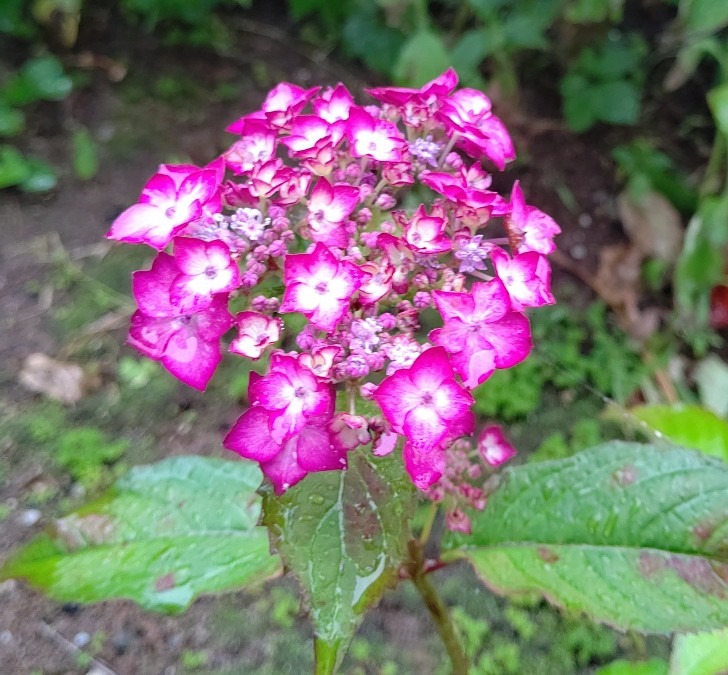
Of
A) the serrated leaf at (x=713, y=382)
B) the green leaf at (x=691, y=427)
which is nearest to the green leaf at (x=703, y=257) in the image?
the serrated leaf at (x=713, y=382)

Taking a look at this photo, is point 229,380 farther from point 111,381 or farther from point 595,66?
point 595,66

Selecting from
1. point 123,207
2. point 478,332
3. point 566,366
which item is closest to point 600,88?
point 566,366

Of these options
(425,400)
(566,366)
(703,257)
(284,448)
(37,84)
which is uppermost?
(425,400)

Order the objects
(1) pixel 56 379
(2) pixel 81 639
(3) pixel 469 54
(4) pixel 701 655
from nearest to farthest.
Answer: (4) pixel 701 655 < (2) pixel 81 639 < (1) pixel 56 379 < (3) pixel 469 54

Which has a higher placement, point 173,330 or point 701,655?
point 173,330

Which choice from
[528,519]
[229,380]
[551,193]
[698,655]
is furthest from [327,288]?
[551,193]

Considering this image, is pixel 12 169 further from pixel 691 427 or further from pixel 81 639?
pixel 691 427

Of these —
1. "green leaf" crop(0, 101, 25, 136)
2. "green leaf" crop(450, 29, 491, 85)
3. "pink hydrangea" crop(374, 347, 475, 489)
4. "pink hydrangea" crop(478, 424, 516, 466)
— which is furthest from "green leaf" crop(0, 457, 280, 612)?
"green leaf" crop(0, 101, 25, 136)

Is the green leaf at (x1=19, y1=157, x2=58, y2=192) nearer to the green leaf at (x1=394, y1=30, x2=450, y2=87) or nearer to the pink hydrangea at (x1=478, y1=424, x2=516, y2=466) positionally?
the green leaf at (x1=394, y1=30, x2=450, y2=87)

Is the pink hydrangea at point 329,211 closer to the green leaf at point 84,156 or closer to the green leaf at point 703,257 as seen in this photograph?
the green leaf at point 703,257
